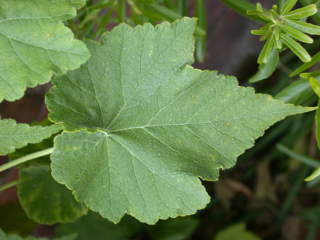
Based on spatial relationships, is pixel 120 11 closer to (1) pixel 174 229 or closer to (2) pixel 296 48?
(2) pixel 296 48

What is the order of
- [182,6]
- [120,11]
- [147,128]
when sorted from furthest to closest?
[182,6], [120,11], [147,128]

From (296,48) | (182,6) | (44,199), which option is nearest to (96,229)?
(44,199)

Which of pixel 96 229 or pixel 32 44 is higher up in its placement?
pixel 32 44

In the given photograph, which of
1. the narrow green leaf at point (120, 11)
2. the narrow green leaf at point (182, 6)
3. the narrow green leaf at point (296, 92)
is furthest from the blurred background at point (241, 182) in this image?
the narrow green leaf at point (296, 92)

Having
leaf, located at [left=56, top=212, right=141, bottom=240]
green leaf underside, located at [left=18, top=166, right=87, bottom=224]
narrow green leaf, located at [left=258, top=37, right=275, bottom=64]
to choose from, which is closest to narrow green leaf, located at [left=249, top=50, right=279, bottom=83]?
narrow green leaf, located at [left=258, top=37, right=275, bottom=64]

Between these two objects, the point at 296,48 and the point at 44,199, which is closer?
the point at 296,48

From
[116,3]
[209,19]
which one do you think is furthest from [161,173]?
[209,19]

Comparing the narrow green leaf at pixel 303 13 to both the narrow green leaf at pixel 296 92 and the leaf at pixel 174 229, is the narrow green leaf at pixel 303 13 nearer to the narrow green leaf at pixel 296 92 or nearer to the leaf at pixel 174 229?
the narrow green leaf at pixel 296 92
